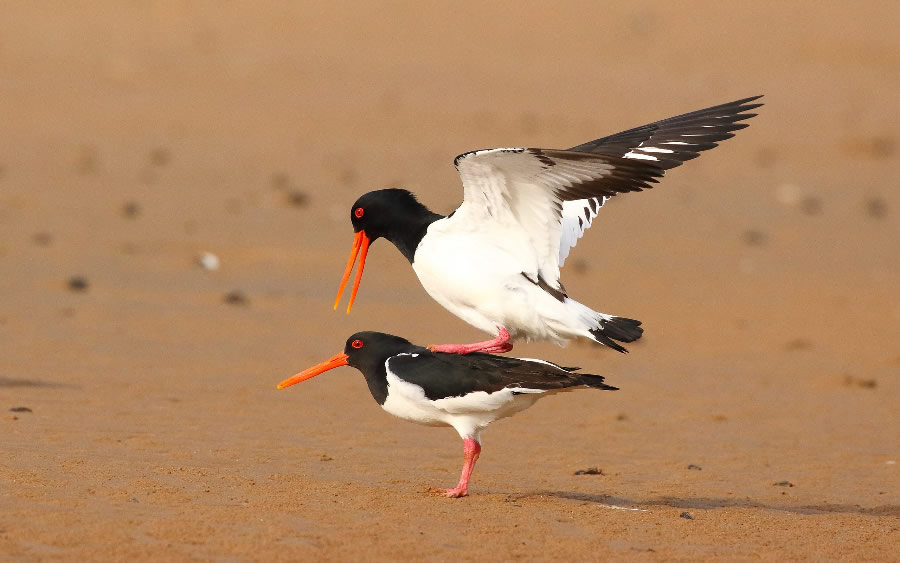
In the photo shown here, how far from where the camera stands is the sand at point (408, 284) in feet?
20.2

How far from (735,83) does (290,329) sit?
Result: 1322 centimetres

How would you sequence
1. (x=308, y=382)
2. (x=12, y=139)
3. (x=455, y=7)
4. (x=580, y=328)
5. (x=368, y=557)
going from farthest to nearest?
(x=455, y=7) → (x=12, y=139) → (x=308, y=382) → (x=580, y=328) → (x=368, y=557)

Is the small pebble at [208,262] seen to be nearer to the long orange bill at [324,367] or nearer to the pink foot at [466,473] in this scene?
the long orange bill at [324,367]

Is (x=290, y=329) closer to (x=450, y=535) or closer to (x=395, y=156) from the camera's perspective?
(x=450, y=535)

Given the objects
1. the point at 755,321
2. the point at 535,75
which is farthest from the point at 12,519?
the point at 535,75

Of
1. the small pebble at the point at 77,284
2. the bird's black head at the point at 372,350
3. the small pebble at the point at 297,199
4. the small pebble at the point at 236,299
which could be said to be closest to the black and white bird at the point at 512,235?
the bird's black head at the point at 372,350

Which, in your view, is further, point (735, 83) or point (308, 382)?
point (735, 83)

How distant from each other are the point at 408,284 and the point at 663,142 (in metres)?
5.44

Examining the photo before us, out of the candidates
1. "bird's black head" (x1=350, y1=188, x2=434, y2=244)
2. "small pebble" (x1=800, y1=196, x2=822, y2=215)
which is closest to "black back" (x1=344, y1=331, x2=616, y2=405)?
"bird's black head" (x1=350, y1=188, x2=434, y2=244)

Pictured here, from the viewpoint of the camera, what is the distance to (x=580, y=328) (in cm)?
700

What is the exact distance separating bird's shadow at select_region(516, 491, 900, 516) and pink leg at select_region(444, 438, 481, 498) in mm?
275

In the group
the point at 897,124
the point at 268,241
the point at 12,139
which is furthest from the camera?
→ the point at 897,124

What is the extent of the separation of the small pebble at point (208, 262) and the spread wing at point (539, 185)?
585 cm

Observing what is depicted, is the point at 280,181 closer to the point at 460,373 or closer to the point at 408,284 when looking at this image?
the point at 408,284
